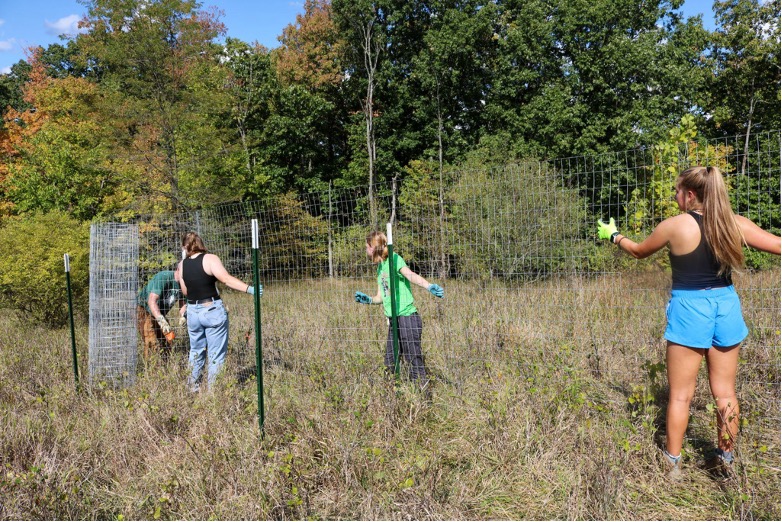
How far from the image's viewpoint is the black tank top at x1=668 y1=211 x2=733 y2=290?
2.74m

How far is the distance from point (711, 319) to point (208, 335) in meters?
3.66

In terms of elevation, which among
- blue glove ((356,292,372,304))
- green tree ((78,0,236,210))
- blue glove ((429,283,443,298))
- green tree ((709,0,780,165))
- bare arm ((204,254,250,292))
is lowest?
blue glove ((356,292,372,304))

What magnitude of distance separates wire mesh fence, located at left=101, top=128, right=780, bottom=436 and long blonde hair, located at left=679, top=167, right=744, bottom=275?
127 centimetres

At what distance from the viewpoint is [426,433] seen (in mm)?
3555

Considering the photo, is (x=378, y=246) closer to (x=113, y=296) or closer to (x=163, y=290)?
(x=163, y=290)

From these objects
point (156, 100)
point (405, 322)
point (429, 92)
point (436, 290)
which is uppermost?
point (429, 92)

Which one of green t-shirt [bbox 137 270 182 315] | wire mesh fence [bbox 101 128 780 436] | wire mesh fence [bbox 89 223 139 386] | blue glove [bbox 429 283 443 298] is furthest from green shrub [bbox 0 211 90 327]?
blue glove [bbox 429 283 443 298]

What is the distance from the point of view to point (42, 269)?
8.13m

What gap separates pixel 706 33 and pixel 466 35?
9.17 meters

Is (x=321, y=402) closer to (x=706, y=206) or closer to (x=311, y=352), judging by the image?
(x=311, y=352)

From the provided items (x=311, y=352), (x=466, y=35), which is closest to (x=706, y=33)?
(x=466, y=35)

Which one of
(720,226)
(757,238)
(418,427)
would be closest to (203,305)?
(418,427)

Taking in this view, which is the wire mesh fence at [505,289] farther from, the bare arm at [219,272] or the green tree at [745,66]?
the green tree at [745,66]

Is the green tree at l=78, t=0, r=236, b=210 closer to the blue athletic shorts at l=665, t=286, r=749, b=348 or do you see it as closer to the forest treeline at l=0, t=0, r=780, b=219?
the forest treeline at l=0, t=0, r=780, b=219
